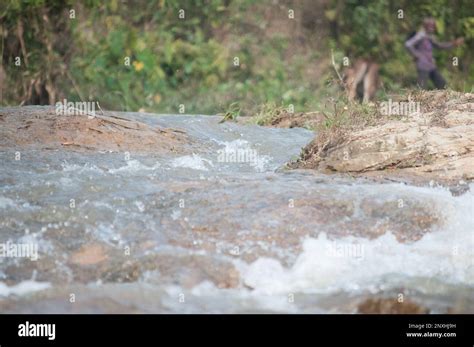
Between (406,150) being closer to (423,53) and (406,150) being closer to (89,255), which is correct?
(89,255)

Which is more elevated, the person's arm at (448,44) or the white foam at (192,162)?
the person's arm at (448,44)

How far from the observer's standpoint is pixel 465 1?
50.9ft

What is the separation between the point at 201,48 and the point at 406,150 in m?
7.87

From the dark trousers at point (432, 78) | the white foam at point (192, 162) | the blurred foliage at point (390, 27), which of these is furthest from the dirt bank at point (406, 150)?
the blurred foliage at point (390, 27)

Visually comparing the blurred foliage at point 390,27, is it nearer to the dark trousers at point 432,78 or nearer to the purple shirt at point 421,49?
the dark trousers at point 432,78

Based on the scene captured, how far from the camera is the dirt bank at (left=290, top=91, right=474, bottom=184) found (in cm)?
673

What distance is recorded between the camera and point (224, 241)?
217 inches

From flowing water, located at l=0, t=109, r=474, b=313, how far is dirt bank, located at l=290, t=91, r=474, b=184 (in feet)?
1.19

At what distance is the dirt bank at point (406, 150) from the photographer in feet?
22.1

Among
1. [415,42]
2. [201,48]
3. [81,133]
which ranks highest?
[201,48]

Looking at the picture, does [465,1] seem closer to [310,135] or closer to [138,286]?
[310,135]

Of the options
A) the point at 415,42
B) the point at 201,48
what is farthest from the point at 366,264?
the point at 201,48

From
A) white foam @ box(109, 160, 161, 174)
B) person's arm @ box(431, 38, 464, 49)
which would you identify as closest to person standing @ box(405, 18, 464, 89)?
person's arm @ box(431, 38, 464, 49)

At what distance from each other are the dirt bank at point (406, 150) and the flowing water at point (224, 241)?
0.36m
